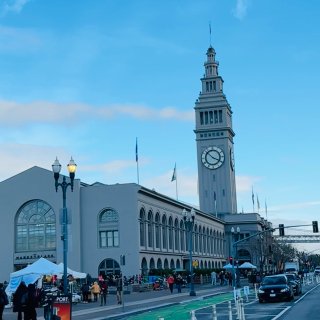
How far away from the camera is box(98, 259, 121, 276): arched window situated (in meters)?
75.8

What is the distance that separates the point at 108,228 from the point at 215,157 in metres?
59.0

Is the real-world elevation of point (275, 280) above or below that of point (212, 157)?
below

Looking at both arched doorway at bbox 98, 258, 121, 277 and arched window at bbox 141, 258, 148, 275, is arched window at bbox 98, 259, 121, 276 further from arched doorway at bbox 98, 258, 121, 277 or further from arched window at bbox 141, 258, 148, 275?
arched window at bbox 141, 258, 148, 275

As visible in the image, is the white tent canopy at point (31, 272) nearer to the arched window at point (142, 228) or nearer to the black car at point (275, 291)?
the black car at point (275, 291)

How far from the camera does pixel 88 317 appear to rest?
29219 mm

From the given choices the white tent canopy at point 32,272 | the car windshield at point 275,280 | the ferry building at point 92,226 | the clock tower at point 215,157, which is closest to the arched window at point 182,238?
the ferry building at point 92,226

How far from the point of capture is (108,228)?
77.3 metres

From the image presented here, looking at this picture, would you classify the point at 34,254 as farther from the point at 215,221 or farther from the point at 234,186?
the point at 234,186

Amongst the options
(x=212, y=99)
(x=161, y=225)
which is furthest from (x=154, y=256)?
(x=212, y=99)

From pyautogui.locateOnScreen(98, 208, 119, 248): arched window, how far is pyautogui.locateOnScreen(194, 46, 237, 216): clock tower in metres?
55.9

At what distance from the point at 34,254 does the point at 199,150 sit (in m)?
61.4

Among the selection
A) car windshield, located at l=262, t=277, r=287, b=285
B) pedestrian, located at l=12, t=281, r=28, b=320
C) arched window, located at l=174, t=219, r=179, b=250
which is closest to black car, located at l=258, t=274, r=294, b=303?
car windshield, located at l=262, t=277, r=287, b=285

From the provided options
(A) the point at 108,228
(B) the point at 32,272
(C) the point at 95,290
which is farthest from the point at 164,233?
(B) the point at 32,272

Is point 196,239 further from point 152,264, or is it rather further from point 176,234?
point 152,264
